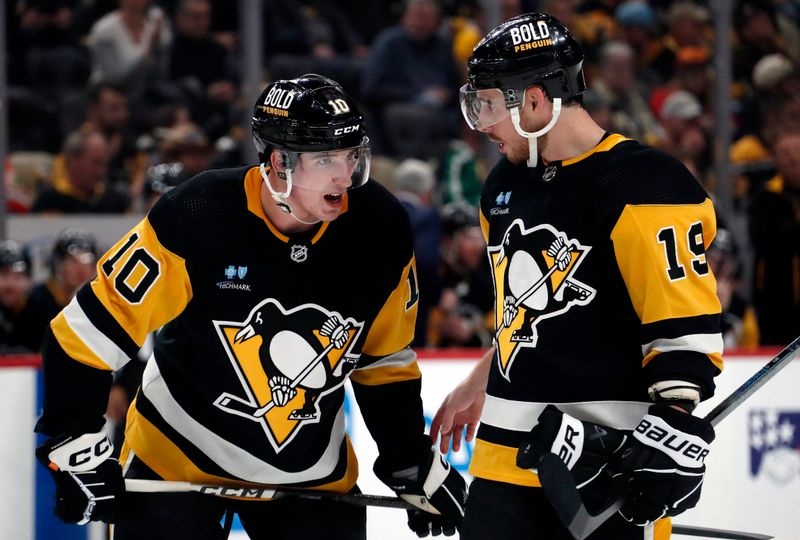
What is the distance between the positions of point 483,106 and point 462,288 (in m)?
2.91

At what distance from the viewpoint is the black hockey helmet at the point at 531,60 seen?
2230mm

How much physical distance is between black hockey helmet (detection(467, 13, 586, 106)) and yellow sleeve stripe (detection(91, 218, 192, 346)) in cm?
67

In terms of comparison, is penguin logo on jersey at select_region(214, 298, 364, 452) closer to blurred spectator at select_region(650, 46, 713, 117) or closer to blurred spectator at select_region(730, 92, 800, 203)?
blurred spectator at select_region(730, 92, 800, 203)

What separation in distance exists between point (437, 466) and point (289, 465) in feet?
1.13

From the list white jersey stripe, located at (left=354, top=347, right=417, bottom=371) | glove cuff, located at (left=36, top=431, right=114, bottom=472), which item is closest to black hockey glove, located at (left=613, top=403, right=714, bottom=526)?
white jersey stripe, located at (left=354, top=347, right=417, bottom=371)

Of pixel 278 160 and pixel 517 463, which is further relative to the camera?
pixel 278 160

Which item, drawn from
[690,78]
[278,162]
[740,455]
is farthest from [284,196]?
[690,78]

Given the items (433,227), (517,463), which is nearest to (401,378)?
(517,463)

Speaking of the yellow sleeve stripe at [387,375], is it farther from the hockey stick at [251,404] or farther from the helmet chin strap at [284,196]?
the helmet chin strap at [284,196]

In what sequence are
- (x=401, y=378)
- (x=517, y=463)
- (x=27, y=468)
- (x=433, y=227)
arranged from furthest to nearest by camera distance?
1. (x=433, y=227)
2. (x=27, y=468)
3. (x=401, y=378)
4. (x=517, y=463)

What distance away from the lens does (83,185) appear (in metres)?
5.38

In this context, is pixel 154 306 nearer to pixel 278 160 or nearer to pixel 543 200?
pixel 278 160

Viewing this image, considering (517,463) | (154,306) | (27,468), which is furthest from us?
(27,468)

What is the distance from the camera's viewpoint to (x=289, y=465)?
8.18 ft
